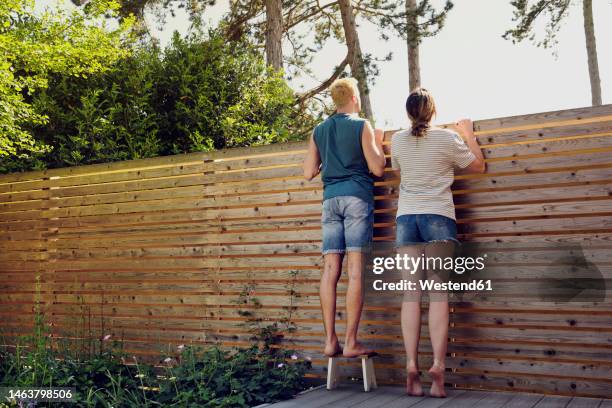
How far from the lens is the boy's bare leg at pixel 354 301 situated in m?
4.92

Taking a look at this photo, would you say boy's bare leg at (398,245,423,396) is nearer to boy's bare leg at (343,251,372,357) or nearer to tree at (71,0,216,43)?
boy's bare leg at (343,251,372,357)

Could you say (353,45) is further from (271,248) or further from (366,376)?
(366,376)

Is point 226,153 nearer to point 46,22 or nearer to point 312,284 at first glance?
point 312,284

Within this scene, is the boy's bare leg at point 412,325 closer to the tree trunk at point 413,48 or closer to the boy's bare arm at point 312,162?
the boy's bare arm at point 312,162

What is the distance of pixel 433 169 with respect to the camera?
4.68m

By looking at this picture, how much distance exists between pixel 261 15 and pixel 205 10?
121 cm

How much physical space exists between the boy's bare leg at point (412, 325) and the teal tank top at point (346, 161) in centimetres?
51

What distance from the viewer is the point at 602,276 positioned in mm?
4426

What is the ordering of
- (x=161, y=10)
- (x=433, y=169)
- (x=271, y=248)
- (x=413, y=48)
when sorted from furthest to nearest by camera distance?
(x=161, y=10) < (x=413, y=48) < (x=271, y=248) < (x=433, y=169)

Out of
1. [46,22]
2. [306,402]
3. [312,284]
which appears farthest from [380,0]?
[306,402]

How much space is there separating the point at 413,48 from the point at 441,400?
34.8 feet

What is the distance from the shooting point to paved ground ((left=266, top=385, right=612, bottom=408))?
428cm

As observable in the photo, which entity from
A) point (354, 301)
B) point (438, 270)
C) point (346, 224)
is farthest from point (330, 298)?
point (438, 270)

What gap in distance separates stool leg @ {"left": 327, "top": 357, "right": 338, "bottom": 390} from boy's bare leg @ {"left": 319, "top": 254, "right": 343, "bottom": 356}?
0.08 meters
